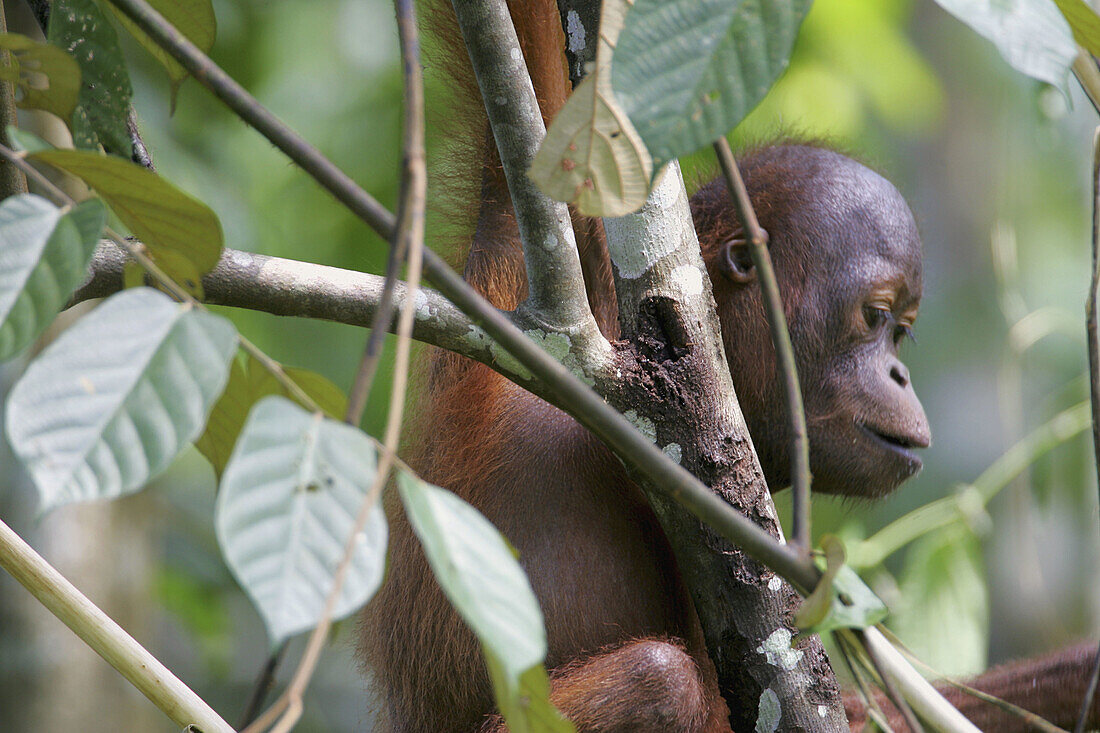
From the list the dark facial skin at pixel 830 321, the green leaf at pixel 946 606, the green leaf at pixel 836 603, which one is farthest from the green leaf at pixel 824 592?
the green leaf at pixel 946 606

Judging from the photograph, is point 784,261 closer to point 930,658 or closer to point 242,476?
point 930,658

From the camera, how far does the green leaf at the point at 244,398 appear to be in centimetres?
70

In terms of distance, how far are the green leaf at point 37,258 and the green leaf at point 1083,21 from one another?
71cm

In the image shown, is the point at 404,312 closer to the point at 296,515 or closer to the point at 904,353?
the point at 296,515

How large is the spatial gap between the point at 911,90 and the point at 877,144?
431 mm

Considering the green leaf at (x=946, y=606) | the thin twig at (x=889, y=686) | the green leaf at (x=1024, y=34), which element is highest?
the green leaf at (x=1024, y=34)

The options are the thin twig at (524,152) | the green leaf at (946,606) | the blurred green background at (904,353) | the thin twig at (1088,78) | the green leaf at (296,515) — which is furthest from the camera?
the blurred green background at (904,353)

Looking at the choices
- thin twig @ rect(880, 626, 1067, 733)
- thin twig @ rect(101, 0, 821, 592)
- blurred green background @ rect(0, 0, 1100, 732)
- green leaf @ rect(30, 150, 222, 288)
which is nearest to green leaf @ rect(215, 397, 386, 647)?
thin twig @ rect(101, 0, 821, 592)

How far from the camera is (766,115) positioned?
2971 mm

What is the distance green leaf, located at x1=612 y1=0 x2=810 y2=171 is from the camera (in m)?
0.61

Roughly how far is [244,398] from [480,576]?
1.08ft

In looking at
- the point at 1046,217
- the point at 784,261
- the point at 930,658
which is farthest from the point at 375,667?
the point at 1046,217

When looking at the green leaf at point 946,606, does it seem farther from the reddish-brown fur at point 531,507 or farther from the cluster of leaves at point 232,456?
the cluster of leaves at point 232,456

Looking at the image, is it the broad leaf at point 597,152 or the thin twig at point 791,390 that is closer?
the thin twig at point 791,390
